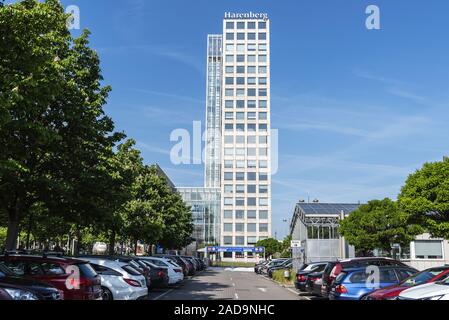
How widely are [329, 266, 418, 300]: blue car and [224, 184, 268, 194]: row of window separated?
102 metres

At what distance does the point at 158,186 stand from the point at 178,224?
8.85m

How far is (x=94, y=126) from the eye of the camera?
21250 millimetres

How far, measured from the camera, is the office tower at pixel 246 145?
116000 millimetres

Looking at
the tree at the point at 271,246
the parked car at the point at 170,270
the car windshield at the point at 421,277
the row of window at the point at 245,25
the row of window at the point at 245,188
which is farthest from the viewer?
the row of window at the point at 245,25

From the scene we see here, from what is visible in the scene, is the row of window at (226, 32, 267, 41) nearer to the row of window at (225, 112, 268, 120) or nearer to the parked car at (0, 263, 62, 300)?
the row of window at (225, 112, 268, 120)

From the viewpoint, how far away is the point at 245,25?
123000 mm

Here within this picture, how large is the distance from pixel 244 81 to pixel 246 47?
927 cm

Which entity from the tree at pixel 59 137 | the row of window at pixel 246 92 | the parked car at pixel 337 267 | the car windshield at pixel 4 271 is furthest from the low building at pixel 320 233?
the row of window at pixel 246 92

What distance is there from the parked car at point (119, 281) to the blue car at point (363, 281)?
20.3ft

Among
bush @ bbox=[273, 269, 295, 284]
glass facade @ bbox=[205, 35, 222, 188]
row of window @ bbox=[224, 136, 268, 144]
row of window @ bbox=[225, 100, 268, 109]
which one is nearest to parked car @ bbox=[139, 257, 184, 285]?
bush @ bbox=[273, 269, 295, 284]

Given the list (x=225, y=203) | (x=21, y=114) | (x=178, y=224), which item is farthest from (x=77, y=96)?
(x=225, y=203)

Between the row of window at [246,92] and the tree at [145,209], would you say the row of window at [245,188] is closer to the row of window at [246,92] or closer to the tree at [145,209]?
the row of window at [246,92]

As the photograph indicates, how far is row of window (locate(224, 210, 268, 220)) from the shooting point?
11597 centimetres
